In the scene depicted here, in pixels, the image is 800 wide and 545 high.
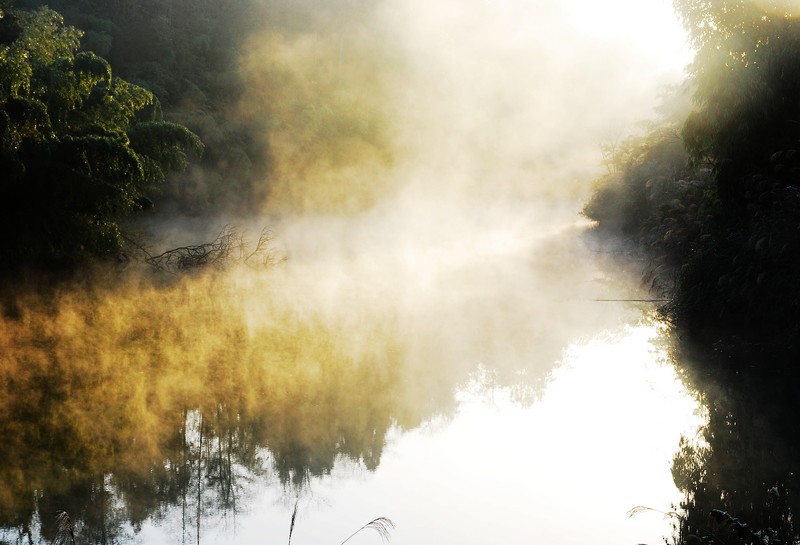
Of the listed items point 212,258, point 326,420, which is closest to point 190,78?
point 212,258

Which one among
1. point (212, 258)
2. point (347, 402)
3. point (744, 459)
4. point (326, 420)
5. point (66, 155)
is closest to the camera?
point (744, 459)

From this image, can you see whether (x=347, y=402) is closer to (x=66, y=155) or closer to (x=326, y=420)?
(x=326, y=420)

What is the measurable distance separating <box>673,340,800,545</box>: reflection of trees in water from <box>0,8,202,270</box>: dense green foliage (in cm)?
1141

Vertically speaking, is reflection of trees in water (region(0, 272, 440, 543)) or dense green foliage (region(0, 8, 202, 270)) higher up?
dense green foliage (region(0, 8, 202, 270))

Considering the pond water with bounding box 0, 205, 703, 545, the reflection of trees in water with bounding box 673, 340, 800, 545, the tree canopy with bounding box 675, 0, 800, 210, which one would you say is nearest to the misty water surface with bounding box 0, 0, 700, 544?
the pond water with bounding box 0, 205, 703, 545

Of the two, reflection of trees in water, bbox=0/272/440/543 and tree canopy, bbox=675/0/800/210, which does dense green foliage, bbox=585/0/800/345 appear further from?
reflection of trees in water, bbox=0/272/440/543

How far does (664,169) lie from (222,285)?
16.2m

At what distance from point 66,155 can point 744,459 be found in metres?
12.7

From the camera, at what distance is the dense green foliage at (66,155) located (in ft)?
44.6

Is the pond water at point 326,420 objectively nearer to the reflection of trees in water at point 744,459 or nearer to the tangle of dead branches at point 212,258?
the reflection of trees in water at point 744,459

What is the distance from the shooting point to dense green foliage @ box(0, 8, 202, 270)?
44.6 feet

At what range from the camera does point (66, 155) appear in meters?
14.1

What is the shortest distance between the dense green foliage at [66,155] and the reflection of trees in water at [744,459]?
11.4 metres

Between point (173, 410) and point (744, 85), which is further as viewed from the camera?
point (744, 85)
